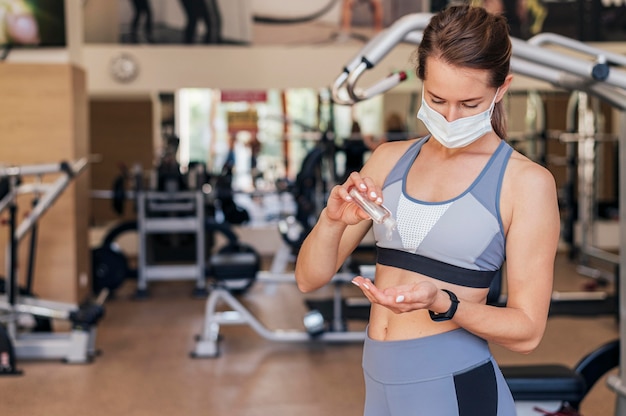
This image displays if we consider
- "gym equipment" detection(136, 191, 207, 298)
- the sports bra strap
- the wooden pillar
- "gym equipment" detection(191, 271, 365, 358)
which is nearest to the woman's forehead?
the sports bra strap

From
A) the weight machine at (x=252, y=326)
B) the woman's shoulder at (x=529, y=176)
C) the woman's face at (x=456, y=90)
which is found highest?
the woman's face at (x=456, y=90)

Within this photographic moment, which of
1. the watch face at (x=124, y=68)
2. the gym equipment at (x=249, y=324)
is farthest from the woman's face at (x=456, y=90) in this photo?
the watch face at (x=124, y=68)

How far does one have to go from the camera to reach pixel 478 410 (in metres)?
1.45

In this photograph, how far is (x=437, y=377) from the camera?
1.43 m

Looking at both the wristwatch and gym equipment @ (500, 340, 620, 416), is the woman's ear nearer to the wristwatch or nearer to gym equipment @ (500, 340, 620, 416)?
the wristwatch

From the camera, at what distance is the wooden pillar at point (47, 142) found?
5934 mm

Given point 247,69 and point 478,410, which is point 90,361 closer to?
point 478,410

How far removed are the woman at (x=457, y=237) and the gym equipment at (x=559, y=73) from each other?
110 cm

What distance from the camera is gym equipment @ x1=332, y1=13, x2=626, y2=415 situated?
2.51 m

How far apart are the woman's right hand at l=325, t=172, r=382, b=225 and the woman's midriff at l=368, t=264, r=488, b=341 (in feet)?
0.40

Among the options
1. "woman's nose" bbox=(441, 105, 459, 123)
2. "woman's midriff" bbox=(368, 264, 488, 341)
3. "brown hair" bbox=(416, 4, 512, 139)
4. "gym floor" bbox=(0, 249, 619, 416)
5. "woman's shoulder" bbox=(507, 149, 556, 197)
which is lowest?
"gym floor" bbox=(0, 249, 619, 416)

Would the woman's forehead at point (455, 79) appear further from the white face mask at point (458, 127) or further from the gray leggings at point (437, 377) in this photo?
the gray leggings at point (437, 377)

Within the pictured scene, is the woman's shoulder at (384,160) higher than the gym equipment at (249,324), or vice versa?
the woman's shoulder at (384,160)

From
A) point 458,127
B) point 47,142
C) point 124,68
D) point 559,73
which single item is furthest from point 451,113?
point 124,68
